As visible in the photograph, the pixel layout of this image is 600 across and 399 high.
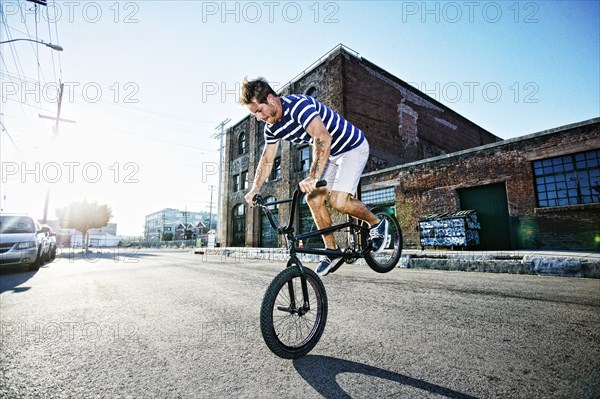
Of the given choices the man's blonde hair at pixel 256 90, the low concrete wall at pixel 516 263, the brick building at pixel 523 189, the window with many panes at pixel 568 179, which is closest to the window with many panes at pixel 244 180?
the brick building at pixel 523 189

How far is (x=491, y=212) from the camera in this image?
12.8 m

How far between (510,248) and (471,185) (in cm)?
313

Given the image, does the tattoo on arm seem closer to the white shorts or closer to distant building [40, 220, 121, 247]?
the white shorts

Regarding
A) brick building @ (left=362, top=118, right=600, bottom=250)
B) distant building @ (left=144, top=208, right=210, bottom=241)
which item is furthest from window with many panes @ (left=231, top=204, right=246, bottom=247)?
distant building @ (left=144, top=208, right=210, bottom=241)

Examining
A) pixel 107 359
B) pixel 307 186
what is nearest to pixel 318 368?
pixel 307 186

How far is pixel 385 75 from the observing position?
20719 millimetres

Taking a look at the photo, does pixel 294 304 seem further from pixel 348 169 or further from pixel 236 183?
pixel 236 183

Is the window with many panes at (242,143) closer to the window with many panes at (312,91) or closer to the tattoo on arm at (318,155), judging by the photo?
the window with many panes at (312,91)

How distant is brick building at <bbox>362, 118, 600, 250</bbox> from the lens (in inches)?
408

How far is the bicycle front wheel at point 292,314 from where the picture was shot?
201 centimetres

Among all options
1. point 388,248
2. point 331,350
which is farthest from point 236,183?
point 331,350

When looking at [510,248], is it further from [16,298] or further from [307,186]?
[16,298]

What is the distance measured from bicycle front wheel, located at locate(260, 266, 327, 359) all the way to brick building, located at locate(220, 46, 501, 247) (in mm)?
14679

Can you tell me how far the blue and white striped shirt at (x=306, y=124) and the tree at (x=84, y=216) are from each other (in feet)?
159
